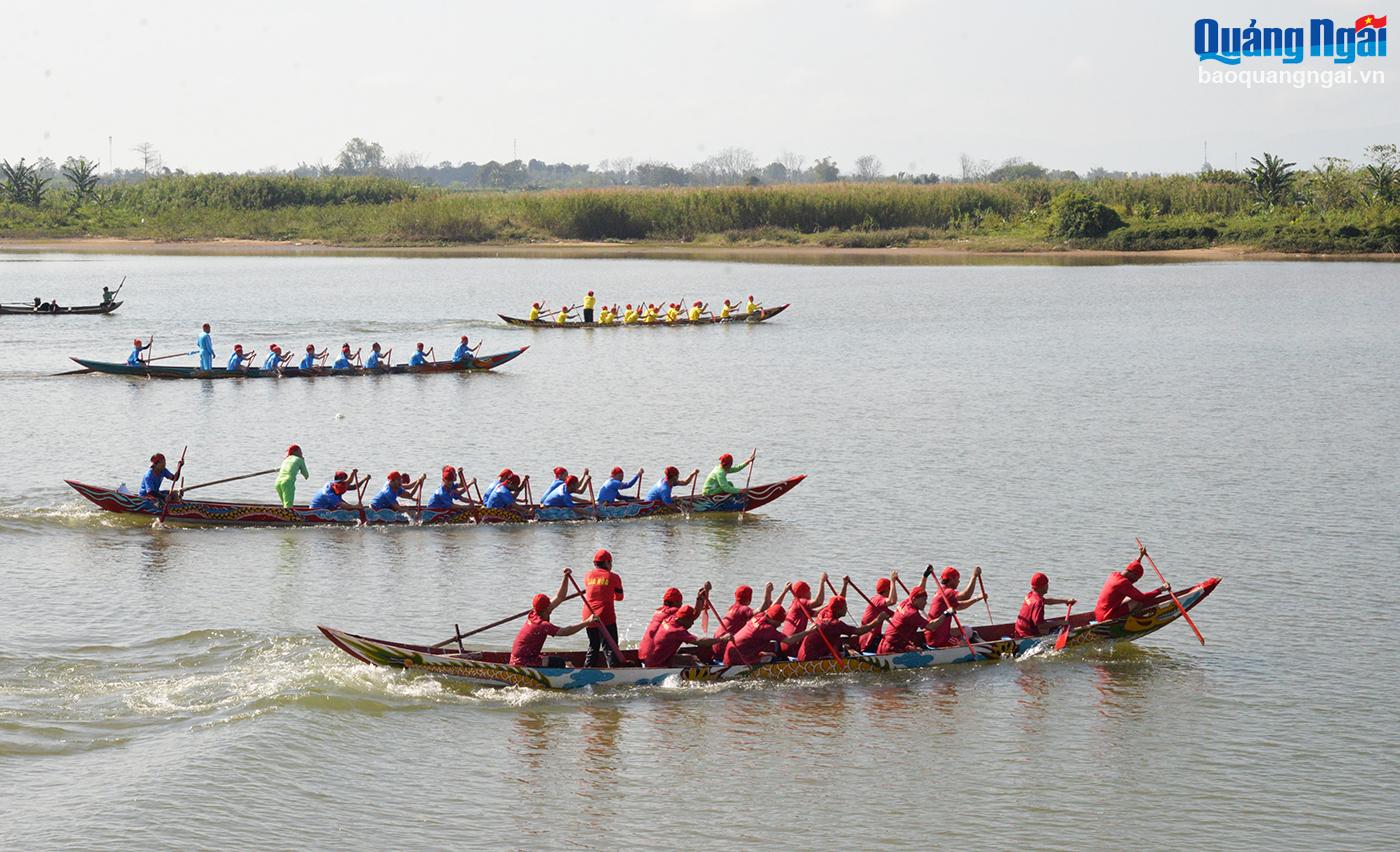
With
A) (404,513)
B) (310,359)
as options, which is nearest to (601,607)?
(404,513)

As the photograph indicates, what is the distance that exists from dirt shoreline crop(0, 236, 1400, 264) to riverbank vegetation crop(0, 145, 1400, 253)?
74 cm

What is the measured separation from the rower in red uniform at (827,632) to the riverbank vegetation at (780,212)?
71002 millimetres

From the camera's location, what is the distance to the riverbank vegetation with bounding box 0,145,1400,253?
82125 millimetres

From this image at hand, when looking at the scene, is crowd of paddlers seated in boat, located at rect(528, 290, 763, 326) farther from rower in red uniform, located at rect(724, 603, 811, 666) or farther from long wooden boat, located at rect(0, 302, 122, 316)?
rower in red uniform, located at rect(724, 603, 811, 666)

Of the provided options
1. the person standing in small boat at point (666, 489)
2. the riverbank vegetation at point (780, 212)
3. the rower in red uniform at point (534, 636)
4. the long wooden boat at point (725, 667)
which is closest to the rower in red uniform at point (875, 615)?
the long wooden boat at point (725, 667)

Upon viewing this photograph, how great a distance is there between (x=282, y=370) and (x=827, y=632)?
2618cm

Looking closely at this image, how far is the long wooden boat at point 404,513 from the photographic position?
73.4ft

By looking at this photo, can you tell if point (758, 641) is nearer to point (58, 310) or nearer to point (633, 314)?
point (633, 314)

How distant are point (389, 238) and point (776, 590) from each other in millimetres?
79638

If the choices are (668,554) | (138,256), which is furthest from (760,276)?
(668,554)

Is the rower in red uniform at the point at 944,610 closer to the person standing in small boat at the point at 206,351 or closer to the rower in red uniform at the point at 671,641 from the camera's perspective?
the rower in red uniform at the point at 671,641

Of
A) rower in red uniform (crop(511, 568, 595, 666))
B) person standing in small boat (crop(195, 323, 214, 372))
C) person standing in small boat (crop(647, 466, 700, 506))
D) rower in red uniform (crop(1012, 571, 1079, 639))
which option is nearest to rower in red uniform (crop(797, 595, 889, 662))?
rower in red uniform (crop(1012, 571, 1079, 639))

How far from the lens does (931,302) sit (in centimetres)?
5988

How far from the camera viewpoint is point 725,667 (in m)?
16.1
